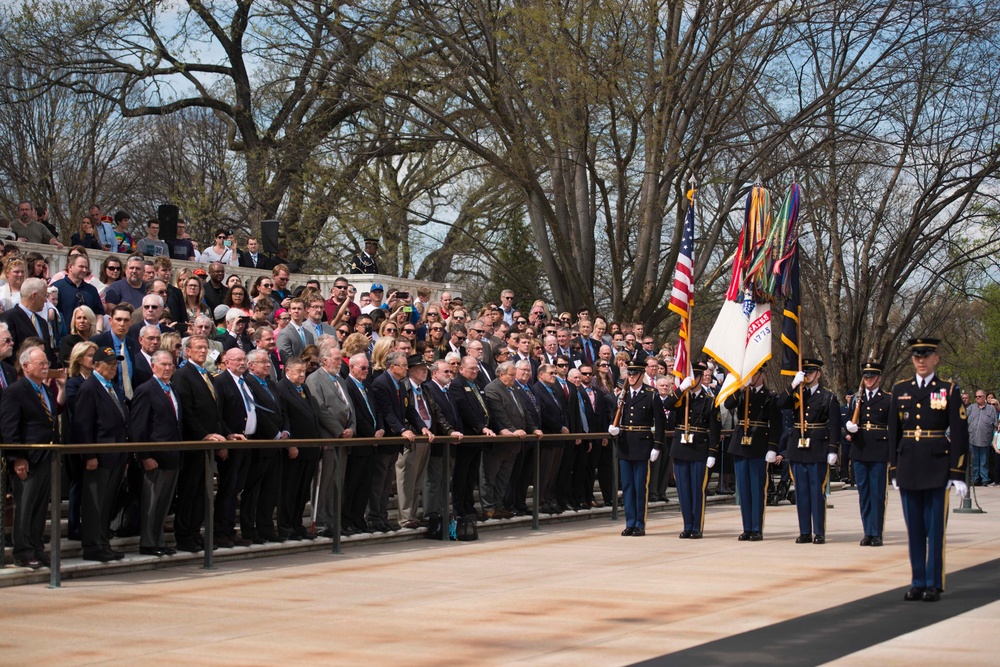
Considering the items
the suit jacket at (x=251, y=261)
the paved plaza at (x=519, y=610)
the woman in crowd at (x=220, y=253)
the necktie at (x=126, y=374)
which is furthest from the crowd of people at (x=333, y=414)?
the suit jacket at (x=251, y=261)

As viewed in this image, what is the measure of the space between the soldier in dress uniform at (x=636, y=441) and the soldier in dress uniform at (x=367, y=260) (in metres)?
8.44

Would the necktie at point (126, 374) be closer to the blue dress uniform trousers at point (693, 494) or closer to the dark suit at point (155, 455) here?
the dark suit at point (155, 455)

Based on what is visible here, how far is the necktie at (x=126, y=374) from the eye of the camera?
12.2 meters

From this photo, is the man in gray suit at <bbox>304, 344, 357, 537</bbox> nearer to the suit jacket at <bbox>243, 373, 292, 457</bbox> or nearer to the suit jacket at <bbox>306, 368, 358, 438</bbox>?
the suit jacket at <bbox>306, 368, 358, 438</bbox>

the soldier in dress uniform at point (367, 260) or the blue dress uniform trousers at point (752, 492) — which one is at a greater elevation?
the soldier in dress uniform at point (367, 260)

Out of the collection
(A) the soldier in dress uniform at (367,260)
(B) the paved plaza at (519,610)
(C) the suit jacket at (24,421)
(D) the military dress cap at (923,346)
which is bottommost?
(B) the paved plaza at (519,610)

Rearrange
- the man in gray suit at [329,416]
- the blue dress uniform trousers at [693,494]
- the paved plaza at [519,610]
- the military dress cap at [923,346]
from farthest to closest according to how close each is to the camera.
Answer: the blue dress uniform trousers at [693,494], the man in gray suit at [329,416], the military dress cap at [923,346], the paved plaza at [519,610]

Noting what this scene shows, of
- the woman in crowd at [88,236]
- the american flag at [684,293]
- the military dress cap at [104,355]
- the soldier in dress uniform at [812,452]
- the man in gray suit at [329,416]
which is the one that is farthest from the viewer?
the woman in crowd at [88,236]

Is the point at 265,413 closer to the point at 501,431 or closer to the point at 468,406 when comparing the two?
the point at 468,406

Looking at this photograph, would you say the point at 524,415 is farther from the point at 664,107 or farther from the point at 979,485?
the point at 979,485

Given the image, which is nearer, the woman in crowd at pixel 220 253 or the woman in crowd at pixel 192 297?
the woman in crowd at pixel 192 297

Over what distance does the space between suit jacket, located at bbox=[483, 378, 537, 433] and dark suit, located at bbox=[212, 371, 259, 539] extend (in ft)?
13.0

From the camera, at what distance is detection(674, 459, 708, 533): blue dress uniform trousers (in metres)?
15.0

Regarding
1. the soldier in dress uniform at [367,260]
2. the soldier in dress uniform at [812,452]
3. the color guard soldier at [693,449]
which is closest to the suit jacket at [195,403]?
the color guard soldier at [693,449]
